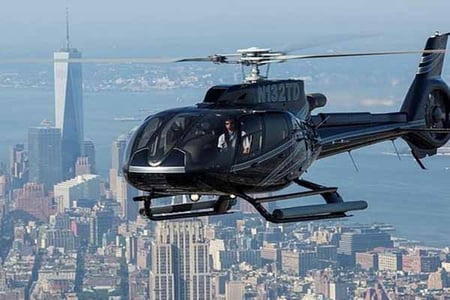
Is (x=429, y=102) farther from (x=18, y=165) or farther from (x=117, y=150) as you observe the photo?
(x=18, y=165)

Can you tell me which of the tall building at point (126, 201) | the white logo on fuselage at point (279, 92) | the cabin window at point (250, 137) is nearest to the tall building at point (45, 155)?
the tall building at point (126, 201)

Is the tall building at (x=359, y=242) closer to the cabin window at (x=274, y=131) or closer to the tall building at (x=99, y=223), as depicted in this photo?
the tall building at (x=99, y=223)

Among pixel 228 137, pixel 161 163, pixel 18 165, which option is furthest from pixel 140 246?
pixel 161 163

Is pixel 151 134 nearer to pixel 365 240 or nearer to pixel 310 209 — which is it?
pixel 310 209

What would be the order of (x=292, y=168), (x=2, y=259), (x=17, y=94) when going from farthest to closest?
(x=17, y=94) → (x=2, y=259) → (x=292, y=168)

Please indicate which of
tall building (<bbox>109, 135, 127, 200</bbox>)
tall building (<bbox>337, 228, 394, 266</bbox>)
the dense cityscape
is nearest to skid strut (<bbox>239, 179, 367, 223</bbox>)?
the dense cityscape

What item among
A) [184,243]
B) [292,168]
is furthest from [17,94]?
[292,168]
